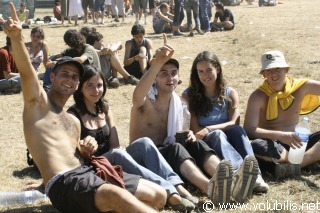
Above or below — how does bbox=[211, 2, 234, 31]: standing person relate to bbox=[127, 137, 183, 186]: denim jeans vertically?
above

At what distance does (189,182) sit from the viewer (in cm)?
457

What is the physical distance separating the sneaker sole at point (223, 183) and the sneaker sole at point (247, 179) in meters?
0.12

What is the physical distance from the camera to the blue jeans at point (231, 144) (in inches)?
181

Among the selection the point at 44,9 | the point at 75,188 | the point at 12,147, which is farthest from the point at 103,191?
the point at 44,9

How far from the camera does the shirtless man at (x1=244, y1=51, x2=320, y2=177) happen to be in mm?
4918

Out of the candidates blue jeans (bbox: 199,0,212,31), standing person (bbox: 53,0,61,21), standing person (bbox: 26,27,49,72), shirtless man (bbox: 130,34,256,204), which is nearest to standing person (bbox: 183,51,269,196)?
shirtless man (bbox: 130,34,256,204)

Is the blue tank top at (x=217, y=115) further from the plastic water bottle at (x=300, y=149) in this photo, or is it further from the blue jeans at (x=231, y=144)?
the plastic water bottle at (x=300, y=149)

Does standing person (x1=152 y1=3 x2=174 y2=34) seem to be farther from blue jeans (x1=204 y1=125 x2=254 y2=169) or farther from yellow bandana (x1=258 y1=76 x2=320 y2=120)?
blue jeans (x1=204 y1=125 x2=254 y2=169)

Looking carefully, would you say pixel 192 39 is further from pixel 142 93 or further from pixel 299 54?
pixel 142 93

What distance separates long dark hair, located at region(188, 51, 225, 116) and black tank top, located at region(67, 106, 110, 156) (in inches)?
34.2

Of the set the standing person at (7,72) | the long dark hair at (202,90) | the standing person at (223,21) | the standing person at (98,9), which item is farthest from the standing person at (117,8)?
the long dark hair at (202,90)

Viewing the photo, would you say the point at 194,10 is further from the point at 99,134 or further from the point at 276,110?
the point at 99,134

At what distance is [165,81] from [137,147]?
2.29 feet

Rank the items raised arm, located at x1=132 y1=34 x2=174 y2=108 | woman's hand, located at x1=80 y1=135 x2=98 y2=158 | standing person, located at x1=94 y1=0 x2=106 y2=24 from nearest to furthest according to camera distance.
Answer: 1. woman's hand, located at x1=80 y1=135 x2=98 y2=158
2. raised arm, located at x1=132 y1=34 x2=174 y2=108
3. standing person, located at x1=94 y1=0 x2=106 y2=24
